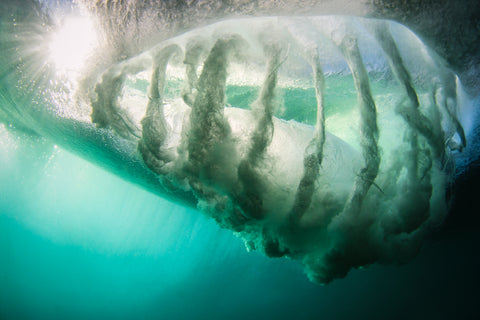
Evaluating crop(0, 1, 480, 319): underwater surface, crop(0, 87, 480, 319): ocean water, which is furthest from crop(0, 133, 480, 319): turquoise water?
crop(0, 1, 480, 319): underwater surface

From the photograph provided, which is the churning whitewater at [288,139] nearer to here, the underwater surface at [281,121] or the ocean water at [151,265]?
the underwater surface at [281,121]

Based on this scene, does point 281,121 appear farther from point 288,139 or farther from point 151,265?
point 151,265

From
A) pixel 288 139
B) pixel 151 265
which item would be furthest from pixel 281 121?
pixel 151 265

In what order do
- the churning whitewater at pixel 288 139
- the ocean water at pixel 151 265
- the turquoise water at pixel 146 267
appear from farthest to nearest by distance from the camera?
the turquoise water at pixel 146 267
the ocean water at pixel 151 265
the churning whitewater at pixel 288 139

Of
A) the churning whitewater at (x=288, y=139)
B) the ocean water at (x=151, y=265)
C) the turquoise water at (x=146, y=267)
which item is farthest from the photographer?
the turquoise water at (x=146, y=267)

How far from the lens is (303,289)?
22.7 m

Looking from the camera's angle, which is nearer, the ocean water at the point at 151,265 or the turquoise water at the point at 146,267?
the ocean water at the point at 151,265

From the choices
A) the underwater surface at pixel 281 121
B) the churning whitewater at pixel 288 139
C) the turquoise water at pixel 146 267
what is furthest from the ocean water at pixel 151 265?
the churning whitewater at pixel 288 139

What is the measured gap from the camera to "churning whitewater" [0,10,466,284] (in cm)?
121

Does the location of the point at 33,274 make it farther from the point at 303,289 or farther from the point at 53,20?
the point at 53,20

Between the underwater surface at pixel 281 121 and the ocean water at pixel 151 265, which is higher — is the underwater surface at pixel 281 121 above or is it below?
above

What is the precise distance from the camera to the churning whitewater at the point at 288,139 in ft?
3.97

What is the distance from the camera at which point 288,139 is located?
1695 mm

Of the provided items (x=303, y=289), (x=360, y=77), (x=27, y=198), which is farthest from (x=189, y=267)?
(x=360, y=77)
